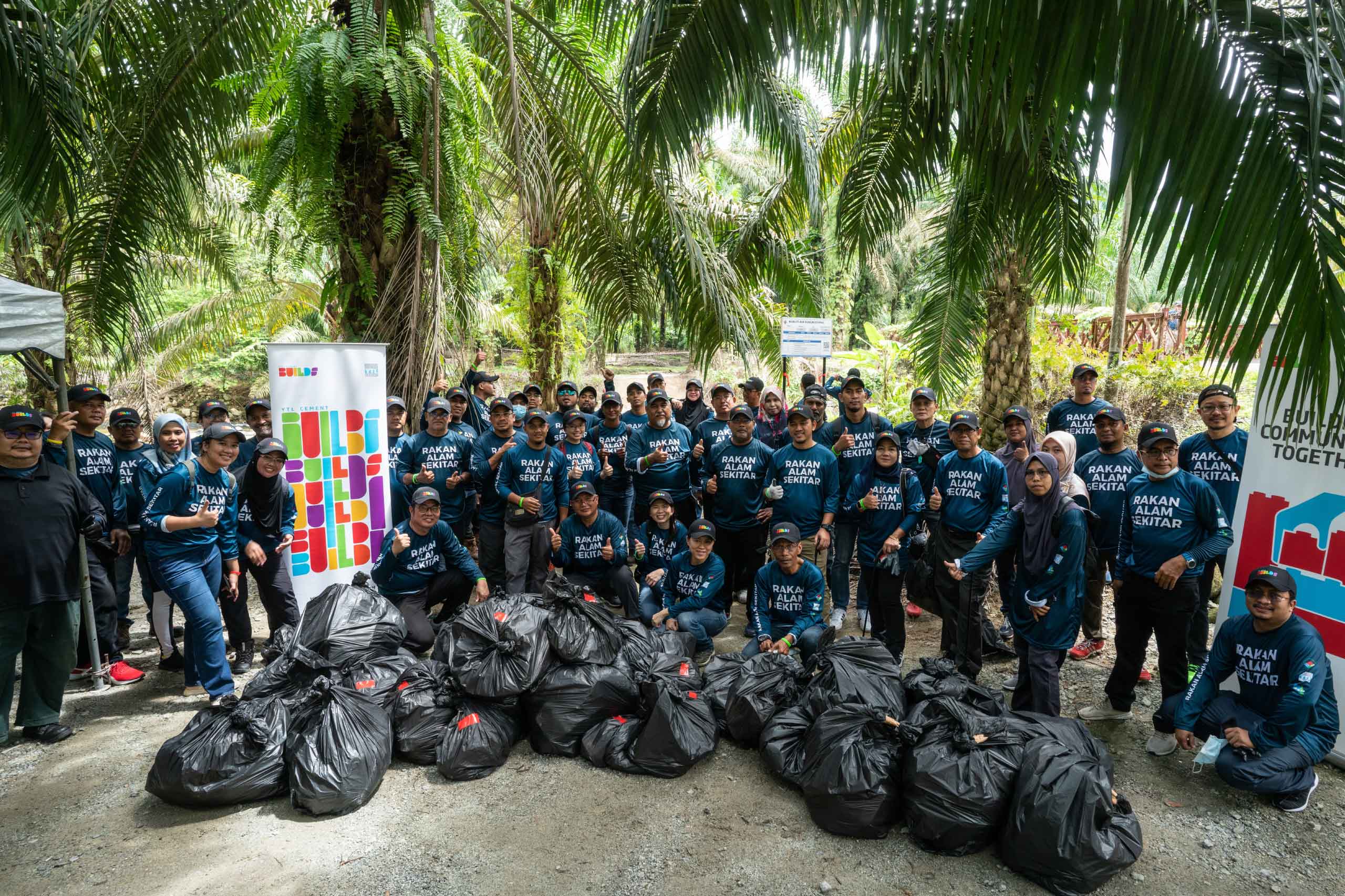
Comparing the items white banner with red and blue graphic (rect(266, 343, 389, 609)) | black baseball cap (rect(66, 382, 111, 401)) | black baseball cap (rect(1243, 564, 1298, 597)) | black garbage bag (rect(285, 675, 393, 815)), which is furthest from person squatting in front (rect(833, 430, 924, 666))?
black baseball cap (rect(66, 382, 111, 401))

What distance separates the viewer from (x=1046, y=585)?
4.18 metres

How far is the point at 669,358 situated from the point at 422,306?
83.4 feet

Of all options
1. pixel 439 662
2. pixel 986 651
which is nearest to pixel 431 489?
pixel 439 662

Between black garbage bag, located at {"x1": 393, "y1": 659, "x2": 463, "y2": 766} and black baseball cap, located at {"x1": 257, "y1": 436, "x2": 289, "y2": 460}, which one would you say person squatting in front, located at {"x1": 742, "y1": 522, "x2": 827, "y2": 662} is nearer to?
black garbage bag, located at {"x1": 393, "y1": 659, "x2": 463, "y2": 766}

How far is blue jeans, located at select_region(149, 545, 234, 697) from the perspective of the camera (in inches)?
187

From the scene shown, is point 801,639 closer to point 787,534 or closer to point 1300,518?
point 787,534

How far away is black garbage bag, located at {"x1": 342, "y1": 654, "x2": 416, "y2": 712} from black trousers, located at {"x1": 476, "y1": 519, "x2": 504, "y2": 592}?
6.58 feet

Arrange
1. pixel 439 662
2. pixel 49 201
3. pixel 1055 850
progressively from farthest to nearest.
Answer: pixel 439 662, pixel 49 201, pixel 1055 850

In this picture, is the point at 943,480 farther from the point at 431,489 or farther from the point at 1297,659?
the point at 431,489

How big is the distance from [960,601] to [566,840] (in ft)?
9.65

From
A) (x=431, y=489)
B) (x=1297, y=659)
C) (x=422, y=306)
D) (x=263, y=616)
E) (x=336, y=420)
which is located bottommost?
(x=263, y=616)

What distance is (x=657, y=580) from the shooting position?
6.10 metres

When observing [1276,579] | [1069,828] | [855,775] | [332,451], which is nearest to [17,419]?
[332,451]

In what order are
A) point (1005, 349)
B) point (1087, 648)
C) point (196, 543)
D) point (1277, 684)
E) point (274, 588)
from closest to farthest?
point (1277, 684) < point (196, 543) < point (274, 588) < point (1087, 648) < point (1005, 349)
